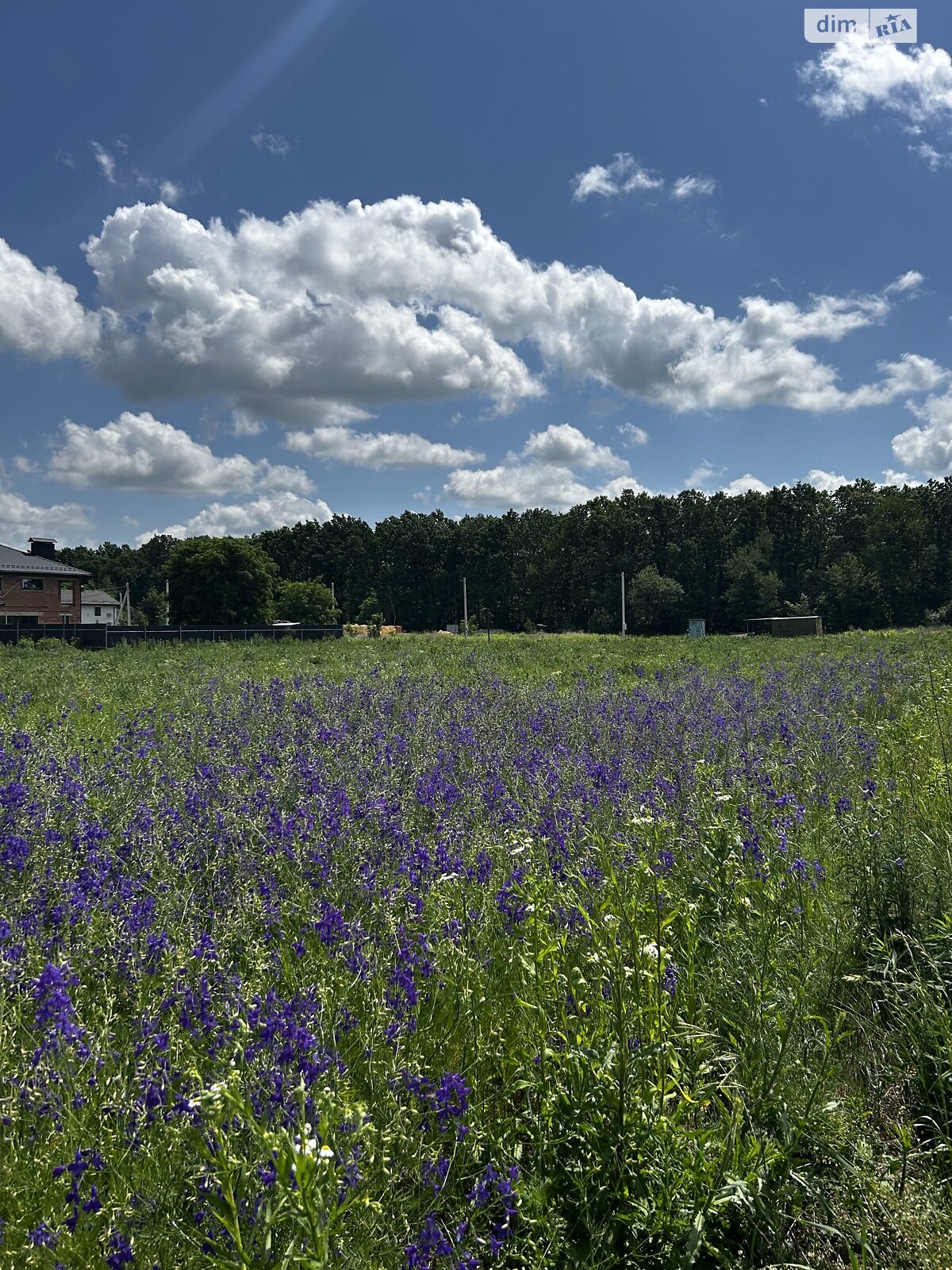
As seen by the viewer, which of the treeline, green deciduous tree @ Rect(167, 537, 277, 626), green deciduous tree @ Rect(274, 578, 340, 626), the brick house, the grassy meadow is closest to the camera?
the grassy meadow

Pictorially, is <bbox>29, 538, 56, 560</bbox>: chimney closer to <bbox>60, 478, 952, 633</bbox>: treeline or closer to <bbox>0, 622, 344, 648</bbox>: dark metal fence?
<bbox>60, 478, 952, 633</bbox>: treeline

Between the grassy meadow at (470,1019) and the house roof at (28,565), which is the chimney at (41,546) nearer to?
the house roof at (28,565)

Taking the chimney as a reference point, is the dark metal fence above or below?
below

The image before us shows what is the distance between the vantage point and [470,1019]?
2756 millimetres

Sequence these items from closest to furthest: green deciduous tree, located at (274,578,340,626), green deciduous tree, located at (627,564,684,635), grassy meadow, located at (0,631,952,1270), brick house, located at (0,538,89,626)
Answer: grassy meadow, located at (0,631,952,1270) < brick house, located at (0,538,89,626) < green deciduous tree, located at (627,564,684,635) < green deciduous tree, located at (274,578,340,626)

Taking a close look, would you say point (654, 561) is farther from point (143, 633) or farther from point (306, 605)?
point (143, 633)

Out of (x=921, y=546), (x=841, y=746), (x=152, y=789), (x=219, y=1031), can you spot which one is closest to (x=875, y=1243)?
(x=219, y=1031)

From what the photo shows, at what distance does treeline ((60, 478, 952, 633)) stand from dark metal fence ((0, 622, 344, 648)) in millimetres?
39543

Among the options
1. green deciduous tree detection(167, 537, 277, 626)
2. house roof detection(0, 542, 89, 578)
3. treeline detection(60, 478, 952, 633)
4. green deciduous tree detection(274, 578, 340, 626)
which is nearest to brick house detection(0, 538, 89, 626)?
house roof detection(0, 542, 89, 578)

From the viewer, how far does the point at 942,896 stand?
138 inches

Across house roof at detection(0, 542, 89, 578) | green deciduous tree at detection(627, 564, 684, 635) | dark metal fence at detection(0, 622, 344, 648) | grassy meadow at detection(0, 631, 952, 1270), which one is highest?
house roof at detection(0, 542, 89, 578)

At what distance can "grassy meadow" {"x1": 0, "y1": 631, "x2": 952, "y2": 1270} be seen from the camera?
6.32 ft

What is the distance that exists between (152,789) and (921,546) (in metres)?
74.4

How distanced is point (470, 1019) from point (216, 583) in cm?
7586
